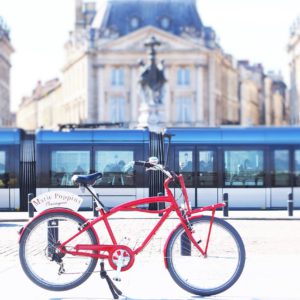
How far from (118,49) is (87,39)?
3814mm

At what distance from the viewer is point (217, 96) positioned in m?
105

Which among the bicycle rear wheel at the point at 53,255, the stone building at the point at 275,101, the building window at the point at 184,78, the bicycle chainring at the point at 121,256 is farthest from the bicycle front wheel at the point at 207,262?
the stone building at the point at 275,101

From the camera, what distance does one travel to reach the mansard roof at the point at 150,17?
101500 millimetres

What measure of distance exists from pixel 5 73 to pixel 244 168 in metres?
84.4

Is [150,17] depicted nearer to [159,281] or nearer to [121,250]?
[159,281]

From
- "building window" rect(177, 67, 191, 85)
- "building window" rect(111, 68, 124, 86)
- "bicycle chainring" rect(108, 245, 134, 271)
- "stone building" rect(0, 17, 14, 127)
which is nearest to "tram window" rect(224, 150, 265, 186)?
"bicycle chainring" rect(108, 245, 134, 271)

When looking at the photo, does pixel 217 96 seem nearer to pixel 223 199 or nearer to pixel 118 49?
pixel 118 49

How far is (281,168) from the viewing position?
24.8 metres

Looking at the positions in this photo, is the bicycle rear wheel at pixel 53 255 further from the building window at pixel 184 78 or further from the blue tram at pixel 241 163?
the building window at pixel 184 78

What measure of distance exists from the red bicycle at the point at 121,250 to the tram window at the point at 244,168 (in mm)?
16207

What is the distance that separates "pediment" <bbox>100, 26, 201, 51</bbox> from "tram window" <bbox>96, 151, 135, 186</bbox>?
7659 centimetres

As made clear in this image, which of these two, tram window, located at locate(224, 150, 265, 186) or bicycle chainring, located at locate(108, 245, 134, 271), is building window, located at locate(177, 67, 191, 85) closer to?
tram window, located at locate(224, 150, 265, 186)

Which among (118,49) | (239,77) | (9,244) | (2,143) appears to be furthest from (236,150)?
(239,77)

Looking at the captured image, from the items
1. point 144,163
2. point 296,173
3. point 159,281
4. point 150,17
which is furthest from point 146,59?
point 144,163
